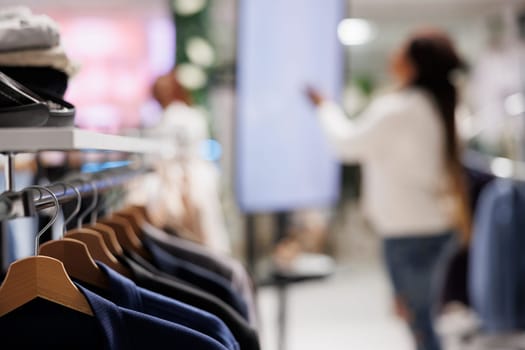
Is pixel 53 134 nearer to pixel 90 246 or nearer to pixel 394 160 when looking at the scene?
pixel 90 246

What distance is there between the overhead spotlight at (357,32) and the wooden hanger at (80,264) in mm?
6607

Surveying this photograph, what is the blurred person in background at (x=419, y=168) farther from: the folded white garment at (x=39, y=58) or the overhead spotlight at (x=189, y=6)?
the overhead spotlight at (x=189, y=6)

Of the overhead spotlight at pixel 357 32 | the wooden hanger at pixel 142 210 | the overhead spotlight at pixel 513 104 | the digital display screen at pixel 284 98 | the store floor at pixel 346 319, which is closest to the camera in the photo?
the wooden hanger at pixel 142 210

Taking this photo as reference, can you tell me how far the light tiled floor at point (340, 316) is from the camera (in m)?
3.99

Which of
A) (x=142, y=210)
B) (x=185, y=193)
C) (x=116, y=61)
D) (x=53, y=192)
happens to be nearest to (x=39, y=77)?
(x=53, y=192)

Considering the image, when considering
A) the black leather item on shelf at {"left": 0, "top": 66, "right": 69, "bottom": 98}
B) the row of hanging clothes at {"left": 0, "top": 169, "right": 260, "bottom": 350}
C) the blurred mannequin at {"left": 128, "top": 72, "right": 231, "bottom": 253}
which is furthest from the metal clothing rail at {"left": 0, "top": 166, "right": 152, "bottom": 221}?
the blurred mannequin at {"left": 128, "top": 72, "right": 231, "bottom": 253}

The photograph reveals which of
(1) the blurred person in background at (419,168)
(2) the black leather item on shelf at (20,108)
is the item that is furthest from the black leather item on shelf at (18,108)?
(1) the blurred person in background at (419,168)

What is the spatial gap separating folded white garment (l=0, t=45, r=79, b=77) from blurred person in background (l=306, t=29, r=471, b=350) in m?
1.68

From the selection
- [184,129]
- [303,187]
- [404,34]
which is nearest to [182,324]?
[184,129]

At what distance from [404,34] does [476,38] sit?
0.75 meters

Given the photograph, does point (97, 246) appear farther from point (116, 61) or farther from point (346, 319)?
point (116, 61)

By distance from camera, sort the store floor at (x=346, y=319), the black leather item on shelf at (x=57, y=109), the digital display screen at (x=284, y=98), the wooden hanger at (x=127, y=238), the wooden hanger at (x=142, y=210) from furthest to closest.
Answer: the store floor at (x=346, y=319)
the digital display screen at (x=284, y=98)
the wooden hanger at (x=142, y=210)
the wooden hanger at (x=127, y=238)
the black leather item on shelf at (x=57, y=109)

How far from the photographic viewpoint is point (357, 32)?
25.8 feet

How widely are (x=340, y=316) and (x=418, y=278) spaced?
2.18 meters
